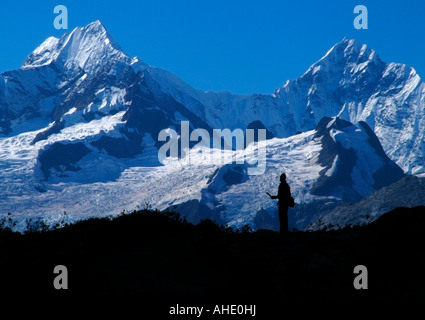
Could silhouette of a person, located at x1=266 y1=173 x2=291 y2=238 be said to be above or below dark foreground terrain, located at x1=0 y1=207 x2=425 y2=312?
above

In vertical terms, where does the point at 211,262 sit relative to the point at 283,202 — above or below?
below

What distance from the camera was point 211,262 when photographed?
2442 centimetres

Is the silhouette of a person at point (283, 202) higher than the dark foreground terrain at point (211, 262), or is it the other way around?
the silhouette of a person at point (283, 202)

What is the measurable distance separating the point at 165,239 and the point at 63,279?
Result: 5012mm

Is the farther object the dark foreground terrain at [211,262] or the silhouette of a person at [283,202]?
the silhouette of a person at [283,202]

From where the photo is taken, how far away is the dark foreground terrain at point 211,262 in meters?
21.6

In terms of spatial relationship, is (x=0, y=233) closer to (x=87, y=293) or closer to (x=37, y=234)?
(x=37, y=234)

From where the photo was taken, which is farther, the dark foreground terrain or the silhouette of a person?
the silhouette of a person

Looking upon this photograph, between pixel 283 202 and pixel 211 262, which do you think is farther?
pixel 283 202

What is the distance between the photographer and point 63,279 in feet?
74.3

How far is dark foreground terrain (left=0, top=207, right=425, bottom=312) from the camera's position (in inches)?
849
